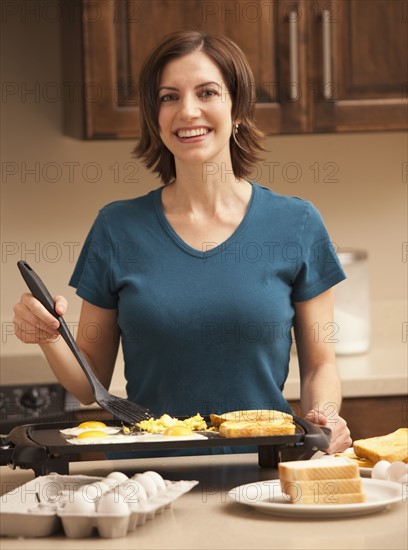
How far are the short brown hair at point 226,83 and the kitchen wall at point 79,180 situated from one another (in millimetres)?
1057

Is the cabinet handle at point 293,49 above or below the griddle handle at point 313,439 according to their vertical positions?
above

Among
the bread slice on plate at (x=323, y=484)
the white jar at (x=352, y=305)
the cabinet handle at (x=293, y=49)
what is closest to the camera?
the bread slice on plate at (x=323, y=484)

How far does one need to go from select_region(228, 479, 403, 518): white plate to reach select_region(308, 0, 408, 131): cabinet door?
5.27ft

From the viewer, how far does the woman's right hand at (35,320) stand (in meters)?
1.61

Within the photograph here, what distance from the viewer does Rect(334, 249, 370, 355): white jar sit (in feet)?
9.50

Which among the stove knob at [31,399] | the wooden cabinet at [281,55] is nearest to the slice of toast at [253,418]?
the stove knob at [31,399]

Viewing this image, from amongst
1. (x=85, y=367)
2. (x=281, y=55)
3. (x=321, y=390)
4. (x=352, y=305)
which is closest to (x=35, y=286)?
(x=85, y=367)

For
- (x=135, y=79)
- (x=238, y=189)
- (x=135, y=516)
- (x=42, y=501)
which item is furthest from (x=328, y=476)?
(x=135, y=79)

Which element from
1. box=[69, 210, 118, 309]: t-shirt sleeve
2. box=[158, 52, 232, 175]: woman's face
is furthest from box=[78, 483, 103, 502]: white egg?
box=[158, 52, 232, 175]: woman's face

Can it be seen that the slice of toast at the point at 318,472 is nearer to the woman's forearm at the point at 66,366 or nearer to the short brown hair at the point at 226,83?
the woman's forearm at the point at 66,366

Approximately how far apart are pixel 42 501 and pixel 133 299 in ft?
2.11

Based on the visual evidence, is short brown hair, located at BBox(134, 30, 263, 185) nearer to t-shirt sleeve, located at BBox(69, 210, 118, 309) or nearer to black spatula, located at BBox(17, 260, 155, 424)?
t-shirt sleeve, located at BBox(69, 210, 118, 309)

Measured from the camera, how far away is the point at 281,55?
274cm

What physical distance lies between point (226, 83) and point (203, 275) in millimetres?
380
